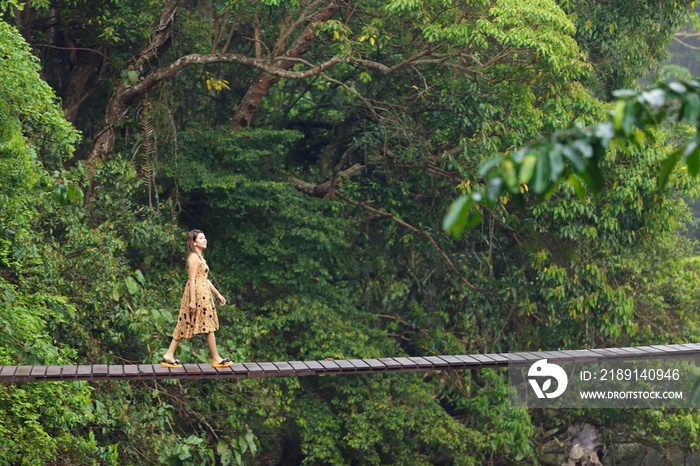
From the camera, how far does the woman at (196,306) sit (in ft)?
19.4

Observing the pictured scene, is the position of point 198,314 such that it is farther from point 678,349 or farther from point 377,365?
point 678,349

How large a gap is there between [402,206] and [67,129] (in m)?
4.31

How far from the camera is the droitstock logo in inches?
325

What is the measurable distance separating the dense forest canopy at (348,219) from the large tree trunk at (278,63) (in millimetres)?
28

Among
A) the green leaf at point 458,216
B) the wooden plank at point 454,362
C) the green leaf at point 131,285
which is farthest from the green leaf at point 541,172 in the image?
the green leaf at point 131,285

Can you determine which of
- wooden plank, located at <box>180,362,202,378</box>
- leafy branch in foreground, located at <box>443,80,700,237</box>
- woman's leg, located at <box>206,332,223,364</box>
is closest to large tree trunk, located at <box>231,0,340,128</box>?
woman's leg, located at <box>206,332,223,364</box>

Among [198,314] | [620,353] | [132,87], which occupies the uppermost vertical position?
[132,87]

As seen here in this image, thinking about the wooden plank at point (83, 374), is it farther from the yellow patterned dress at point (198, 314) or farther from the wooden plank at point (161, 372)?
the yellow patterned dress at point (198, 314)

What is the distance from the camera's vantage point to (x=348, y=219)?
10.4m

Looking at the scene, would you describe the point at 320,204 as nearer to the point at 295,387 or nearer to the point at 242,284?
the point at 242,284

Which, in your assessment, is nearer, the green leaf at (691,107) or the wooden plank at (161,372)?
the green leaf at (691,107)

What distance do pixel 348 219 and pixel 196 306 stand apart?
4.51 meters

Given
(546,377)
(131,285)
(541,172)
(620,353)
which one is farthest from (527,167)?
(546,377)

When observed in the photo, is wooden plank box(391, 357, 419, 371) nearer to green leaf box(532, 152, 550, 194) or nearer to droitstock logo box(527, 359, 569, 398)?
droitstock logo box(527, 359, 569, 398)
